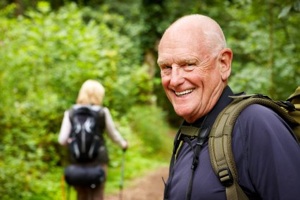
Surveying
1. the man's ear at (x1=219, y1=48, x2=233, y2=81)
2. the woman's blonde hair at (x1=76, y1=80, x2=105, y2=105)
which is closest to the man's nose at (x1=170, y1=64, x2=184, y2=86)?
the man's ear at (x1=219, y1=48, x2=233, y2=81)

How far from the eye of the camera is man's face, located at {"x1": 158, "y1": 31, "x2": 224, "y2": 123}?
7.14ft

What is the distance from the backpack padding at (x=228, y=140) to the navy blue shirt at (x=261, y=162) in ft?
0.09

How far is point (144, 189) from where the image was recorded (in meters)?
9.84

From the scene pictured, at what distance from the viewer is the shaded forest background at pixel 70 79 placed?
6.92 m

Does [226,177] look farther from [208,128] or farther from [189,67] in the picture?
[189,67]

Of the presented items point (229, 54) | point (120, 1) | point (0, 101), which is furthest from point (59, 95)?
point (120, 1)

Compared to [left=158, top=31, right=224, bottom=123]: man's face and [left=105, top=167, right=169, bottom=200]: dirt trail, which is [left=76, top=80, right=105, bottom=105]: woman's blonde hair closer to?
[left=105, top=167, right=169, bottom=200]: dirt trail

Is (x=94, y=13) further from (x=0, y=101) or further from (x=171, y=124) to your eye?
(x=0, y=101)

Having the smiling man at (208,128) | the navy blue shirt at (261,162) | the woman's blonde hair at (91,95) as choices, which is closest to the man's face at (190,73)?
the smiling man at (208,128)

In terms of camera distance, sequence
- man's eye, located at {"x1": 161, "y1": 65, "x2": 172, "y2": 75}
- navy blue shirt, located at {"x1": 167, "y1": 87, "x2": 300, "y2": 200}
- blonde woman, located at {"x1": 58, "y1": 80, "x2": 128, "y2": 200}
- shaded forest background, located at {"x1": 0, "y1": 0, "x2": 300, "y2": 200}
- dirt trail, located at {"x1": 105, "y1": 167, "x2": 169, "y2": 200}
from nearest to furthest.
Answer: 1. navy blue shirt, located at {"x1": 167, "y1": 87, "x2": 300, "y2": 200}
2. man's eye, located at {"x1": 161, "y1": 65, "x2": 172, "y2": 75}
3. blonde woman, located at {"x1": 58, "y1": 80, "x2": 128, "y2": 200}
4. shaded forest background, located at {"x1": 0, "y1": 0, "x2": 300, "y2": 200}
5. dirt trail, located at {"x1": 105, "y1": 167, "x2": 169, "y2": 200}

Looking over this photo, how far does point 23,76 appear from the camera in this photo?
8.80 meters

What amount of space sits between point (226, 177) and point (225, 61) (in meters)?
0.62

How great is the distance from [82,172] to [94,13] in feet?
39.1

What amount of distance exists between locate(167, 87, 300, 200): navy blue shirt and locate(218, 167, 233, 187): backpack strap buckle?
3 cm
